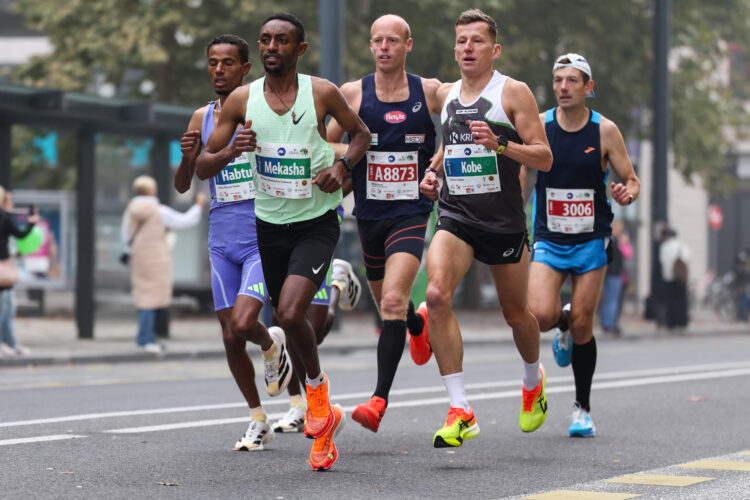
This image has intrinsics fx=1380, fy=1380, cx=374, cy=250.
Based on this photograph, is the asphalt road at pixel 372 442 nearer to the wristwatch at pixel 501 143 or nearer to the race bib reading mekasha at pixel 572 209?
the race bib reading mekasha at pixel 572 209

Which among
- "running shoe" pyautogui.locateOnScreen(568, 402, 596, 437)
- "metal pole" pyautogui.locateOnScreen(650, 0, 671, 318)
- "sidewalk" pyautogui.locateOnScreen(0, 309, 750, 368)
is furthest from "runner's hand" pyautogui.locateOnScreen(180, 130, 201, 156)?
"metal pole" pyautogui.locateOnScreen(650, 0, 671, 318)

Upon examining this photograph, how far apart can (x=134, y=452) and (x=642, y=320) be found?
74.8 ft

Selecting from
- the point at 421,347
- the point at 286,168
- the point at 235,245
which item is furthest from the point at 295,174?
the point at 421,347

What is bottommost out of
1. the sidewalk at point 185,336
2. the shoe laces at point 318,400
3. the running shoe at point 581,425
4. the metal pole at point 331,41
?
the sidewalk at point 185,336

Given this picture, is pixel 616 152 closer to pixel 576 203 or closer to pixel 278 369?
pixel 576 203

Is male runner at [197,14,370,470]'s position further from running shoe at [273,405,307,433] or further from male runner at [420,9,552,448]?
running shoe at [273,405,307,433]

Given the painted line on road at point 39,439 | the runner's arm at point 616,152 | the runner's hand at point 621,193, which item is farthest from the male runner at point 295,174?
the runner's arm at point 616,152

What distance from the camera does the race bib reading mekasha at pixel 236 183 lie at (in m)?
7.35

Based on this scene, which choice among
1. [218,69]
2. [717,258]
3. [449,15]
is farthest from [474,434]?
[717,258]

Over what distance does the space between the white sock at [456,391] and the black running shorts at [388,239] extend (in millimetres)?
693

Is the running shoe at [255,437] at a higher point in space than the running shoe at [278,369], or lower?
lower

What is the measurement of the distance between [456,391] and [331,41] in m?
13.4

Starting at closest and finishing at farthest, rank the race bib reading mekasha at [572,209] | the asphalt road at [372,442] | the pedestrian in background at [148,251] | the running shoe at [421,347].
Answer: the asphalt road at [372,442] → the running shoe at [421,347] → the race bib reading mekasha at [572,209] → the pedestrian in background at [148,251]

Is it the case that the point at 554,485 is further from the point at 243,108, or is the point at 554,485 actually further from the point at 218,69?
the point at 218,69
